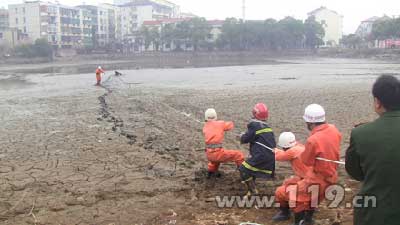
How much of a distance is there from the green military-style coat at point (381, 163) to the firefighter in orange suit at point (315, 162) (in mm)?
1454

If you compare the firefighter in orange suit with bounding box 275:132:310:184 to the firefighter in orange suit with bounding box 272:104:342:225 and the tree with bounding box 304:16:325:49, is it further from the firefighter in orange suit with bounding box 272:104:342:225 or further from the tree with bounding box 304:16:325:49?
the tree with bounding box 304:16:325:49

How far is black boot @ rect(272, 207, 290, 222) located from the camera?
5.03 meters

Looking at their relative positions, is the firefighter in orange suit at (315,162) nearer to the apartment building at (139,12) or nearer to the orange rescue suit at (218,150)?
the orange rescue suit at (218,150)

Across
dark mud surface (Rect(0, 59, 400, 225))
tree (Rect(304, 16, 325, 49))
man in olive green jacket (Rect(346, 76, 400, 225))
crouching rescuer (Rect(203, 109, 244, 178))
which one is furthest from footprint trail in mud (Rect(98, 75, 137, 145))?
tree (Rect(304, 16, 325, 49))

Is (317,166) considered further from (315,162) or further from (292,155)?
(292,155)

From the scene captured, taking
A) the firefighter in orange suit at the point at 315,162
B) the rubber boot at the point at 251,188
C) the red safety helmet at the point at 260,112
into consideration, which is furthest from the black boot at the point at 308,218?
the red safety helmet at the point at 260,112

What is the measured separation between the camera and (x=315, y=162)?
14.2 feet

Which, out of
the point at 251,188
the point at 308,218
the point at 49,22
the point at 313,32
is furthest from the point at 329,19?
the point at 308,218

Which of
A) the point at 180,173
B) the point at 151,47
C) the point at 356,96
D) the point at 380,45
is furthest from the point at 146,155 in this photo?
the point at 151,47

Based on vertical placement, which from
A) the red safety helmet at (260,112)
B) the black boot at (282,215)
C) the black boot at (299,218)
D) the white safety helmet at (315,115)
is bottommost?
the black boot at (282,215)

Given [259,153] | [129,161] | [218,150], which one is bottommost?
[129,161]

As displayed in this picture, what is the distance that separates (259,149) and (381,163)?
317 cm

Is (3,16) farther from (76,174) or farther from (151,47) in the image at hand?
(76,174)

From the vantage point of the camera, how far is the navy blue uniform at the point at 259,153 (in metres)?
5.80
